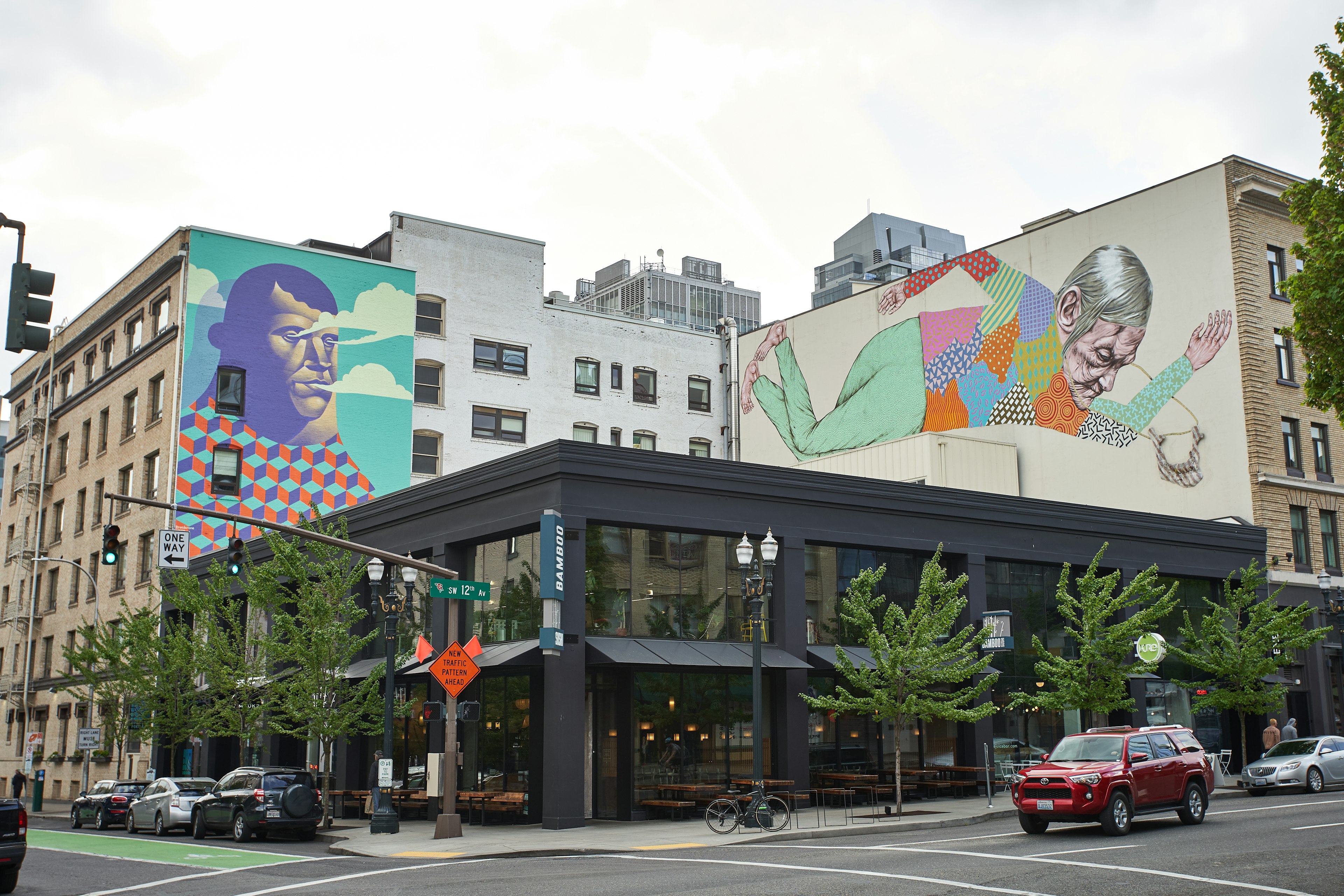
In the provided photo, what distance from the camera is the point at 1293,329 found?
1744 centimetres

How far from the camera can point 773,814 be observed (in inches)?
A: 1075

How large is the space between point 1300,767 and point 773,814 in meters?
13.5

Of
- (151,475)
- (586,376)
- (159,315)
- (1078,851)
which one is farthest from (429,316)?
(1078,851)

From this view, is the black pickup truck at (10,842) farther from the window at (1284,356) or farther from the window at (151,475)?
the window at (1284,356)

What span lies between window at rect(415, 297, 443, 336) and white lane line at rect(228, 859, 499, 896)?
3511 centimetres

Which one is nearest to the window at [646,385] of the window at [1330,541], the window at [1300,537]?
the window at [1300,537]

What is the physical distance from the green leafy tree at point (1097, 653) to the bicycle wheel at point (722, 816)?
32.6ft

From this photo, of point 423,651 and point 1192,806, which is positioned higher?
point 423,651

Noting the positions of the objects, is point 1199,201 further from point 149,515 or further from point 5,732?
point 5,732

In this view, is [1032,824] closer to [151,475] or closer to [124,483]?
[151,475]

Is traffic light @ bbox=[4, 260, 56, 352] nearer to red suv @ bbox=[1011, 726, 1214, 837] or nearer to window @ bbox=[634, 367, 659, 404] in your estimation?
red suv @ bbox=[1011, 726, 1214, 837]

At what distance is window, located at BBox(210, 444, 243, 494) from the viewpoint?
4781cm

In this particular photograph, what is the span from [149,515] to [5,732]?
21187mm

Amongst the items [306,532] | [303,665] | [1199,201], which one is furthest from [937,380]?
[306,532]
